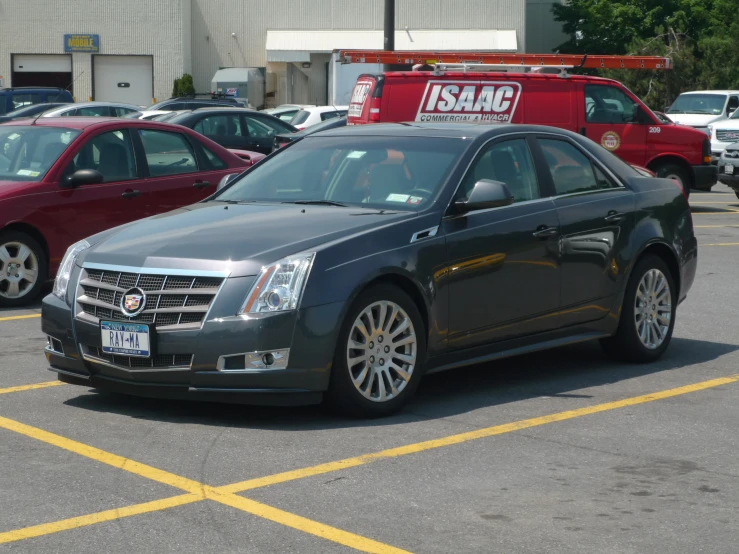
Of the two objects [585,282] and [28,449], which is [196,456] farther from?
[585,282]

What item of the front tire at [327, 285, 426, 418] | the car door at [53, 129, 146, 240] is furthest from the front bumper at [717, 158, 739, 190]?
the front tire at [327, 285, 426, 418]

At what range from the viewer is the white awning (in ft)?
176

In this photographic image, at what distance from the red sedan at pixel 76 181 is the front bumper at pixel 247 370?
14.5 feet

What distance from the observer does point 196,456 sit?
5.80 meters

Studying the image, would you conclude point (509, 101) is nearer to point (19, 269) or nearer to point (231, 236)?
point (19, 269)

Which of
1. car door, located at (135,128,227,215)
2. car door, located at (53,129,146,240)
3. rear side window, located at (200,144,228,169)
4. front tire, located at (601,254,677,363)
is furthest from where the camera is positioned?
rear side window, located at (200,144,228,169)

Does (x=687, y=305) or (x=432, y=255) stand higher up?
(x=432, y=255)

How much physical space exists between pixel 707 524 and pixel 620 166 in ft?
13.1

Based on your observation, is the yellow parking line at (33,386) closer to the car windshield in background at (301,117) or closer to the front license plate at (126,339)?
the front license plate at (126,339)

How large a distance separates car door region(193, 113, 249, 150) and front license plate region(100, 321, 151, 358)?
47.7 feet

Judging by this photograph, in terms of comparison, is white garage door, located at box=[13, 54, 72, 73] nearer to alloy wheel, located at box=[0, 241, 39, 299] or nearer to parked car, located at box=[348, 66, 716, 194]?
parked car, located at box=[348, 66, 716, 194]

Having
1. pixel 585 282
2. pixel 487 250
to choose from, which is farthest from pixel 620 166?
pixel 487 250

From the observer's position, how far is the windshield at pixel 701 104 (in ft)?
105

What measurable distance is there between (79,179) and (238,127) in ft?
36.1
